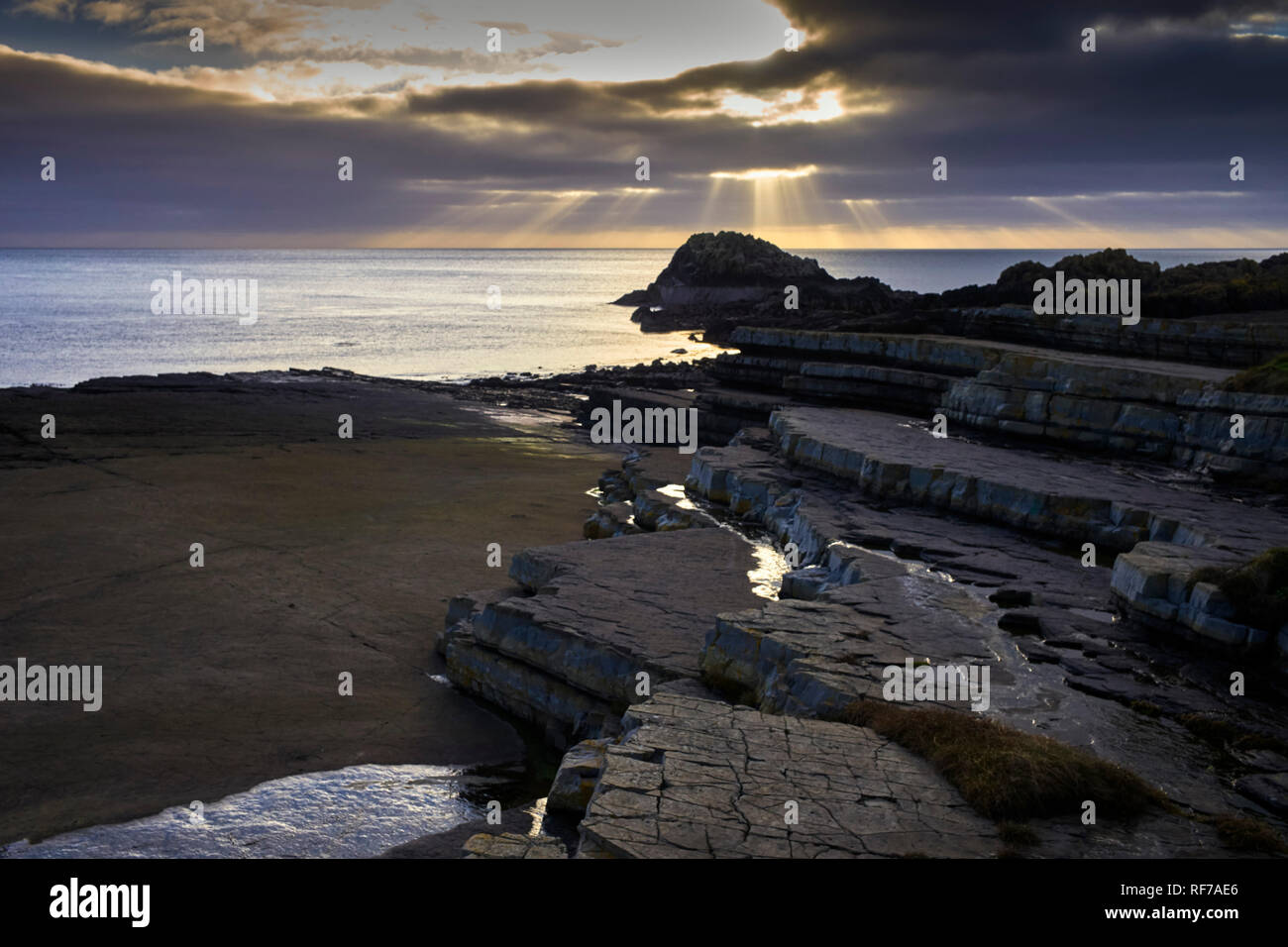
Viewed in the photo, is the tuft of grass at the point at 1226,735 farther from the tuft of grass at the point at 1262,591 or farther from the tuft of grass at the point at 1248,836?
the tuft of grass at the point at 1248,836

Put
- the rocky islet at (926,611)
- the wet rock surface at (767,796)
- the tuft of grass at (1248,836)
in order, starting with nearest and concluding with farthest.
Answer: the wet rock surface at (767,796) < the tuft of grass at (1248,836) < the rocky islet at (926,611)

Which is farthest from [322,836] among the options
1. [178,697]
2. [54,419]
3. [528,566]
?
[54,419]

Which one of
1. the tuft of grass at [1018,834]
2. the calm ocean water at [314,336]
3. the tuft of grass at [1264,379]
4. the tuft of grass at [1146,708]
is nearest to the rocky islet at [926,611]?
the tuft of grass at [1018,834]

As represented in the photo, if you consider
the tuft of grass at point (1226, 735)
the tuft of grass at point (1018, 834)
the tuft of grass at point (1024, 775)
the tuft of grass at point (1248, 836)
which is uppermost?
the tuft of grass at point (1024, 775)

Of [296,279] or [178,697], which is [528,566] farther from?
[296,279]

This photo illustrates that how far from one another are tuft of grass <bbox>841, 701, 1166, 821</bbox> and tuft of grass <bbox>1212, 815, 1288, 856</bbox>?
43 cm

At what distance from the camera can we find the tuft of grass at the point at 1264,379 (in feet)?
49.5

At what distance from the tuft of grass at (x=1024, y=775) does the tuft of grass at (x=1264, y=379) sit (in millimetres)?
11262

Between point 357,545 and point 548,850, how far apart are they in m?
12.8

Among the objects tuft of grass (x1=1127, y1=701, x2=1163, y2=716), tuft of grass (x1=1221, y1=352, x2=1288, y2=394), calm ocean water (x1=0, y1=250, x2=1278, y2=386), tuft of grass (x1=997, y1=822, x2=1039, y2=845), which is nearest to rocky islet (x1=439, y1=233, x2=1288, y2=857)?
tuft of grass (x1=997, y1=822, x2=1039, y2=845)

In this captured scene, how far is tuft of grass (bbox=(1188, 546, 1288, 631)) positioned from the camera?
9.11 meters

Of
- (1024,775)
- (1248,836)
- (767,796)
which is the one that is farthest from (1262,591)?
(767,796)

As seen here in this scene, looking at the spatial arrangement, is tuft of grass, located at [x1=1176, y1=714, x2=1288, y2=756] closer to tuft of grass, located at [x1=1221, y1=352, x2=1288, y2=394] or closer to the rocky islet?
the rocky islet
